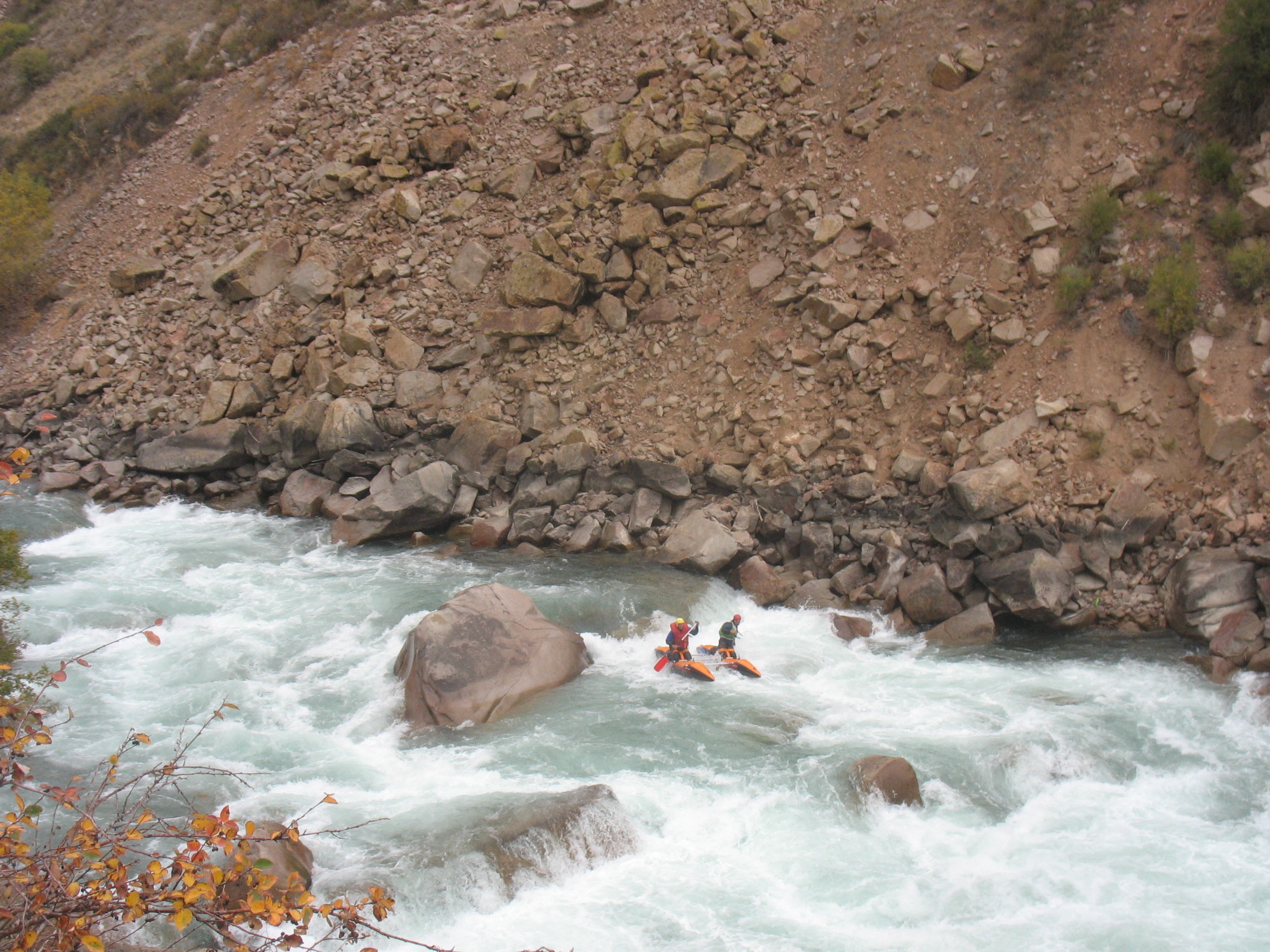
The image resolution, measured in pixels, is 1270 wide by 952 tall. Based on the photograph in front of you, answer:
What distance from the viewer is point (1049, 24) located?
16.4 metres

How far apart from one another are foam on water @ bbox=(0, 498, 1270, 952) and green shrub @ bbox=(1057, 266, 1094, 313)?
513 cm

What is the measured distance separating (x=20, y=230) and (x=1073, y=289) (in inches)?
940

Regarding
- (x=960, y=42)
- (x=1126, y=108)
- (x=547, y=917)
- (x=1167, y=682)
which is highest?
(x=960, y=42)

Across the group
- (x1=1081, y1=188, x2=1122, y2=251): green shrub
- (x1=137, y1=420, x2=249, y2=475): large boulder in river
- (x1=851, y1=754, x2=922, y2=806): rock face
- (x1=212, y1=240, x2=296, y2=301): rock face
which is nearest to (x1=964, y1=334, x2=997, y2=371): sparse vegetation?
(x1=1081, y1=188, x2=1122, y2=251): green shrub

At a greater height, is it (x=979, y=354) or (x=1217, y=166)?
(x=1217, y=166)

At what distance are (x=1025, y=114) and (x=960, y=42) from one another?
2.40m

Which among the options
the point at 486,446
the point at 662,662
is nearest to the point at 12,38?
the point at 486,446

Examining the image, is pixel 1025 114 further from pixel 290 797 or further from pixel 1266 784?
pixel 290 797

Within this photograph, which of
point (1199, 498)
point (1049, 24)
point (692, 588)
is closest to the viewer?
point (1199, 498)

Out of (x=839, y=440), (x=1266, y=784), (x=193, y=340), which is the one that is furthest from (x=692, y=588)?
(x=193, y=340)

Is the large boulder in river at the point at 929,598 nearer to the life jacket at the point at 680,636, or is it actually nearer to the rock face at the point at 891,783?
the life jacket at the point at 680,636

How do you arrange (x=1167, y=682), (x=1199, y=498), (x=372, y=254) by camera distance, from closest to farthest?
(x=1167, y=682) < (x=1199, y=498) < (x=372, y=254)

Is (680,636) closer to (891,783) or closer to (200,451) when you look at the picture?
(891,783)

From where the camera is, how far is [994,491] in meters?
12.9
